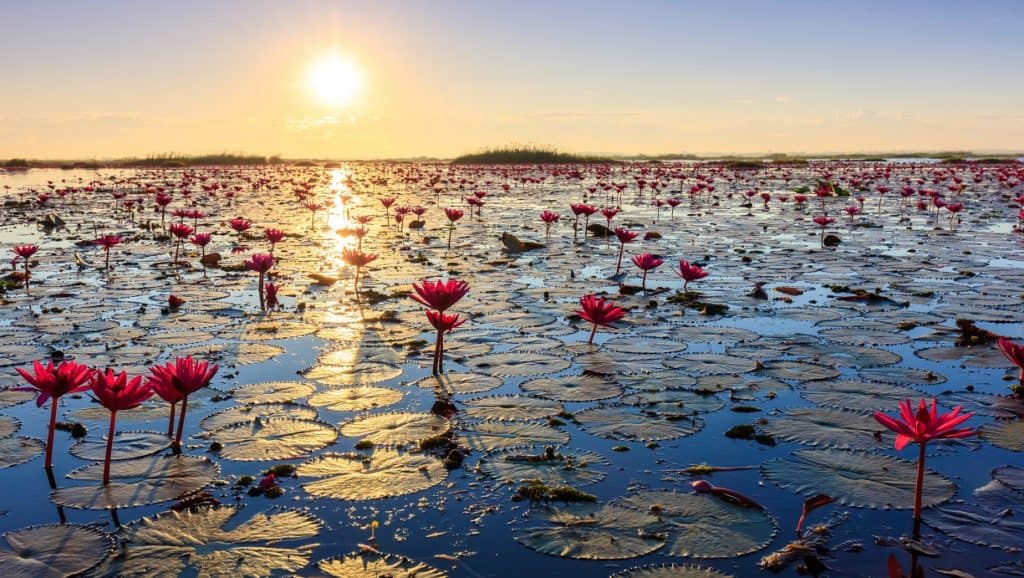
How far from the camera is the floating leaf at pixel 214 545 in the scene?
2912 mm

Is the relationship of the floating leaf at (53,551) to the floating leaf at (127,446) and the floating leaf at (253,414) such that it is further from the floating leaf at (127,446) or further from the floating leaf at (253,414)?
the floating leaf at (253,414)

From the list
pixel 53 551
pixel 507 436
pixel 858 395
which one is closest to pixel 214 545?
pixel 53 551

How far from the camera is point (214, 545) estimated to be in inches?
122

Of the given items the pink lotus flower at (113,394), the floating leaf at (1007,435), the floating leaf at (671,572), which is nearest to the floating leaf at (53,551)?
the pink lotus flower at (113,394)

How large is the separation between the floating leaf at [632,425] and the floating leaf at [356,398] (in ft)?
4.23

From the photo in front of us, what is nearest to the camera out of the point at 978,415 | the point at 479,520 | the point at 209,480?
the point at 479,520

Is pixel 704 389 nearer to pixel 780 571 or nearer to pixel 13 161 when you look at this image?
pixel 780 571

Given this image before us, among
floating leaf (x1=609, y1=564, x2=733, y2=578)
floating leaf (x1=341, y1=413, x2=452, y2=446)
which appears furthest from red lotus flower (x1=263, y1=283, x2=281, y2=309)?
floating leaf (x1=609, y1=564, x2=733, y2=578)

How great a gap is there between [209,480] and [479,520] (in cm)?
145

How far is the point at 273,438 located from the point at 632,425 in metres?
2.14

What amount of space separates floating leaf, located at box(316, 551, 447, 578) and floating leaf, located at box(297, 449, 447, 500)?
22.5 inches

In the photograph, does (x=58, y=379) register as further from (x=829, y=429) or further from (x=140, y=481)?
(x=829, y=429)

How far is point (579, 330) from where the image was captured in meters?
6.98

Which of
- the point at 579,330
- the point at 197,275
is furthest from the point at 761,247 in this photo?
the point at 197,275
